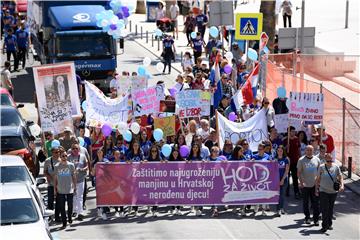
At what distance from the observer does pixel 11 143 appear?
2264cm

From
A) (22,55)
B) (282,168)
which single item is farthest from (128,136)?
(22,55)

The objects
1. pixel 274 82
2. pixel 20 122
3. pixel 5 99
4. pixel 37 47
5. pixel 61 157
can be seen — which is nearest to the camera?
pixel 61 157

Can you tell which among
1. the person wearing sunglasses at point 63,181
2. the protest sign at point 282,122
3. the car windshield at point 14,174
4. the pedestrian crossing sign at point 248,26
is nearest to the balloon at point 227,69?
the pedestrian crossing sign at point 248,26

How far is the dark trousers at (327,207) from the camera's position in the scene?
768 inches

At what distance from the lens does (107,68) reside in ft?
106

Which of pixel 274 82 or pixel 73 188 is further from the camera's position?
pixel 274 82

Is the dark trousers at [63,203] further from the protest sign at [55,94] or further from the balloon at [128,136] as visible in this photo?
the protest sign at [55,94]

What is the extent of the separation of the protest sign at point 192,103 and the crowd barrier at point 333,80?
2991 millimetres

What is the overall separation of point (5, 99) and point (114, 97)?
3.25 metres

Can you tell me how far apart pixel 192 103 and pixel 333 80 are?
8.86 metres

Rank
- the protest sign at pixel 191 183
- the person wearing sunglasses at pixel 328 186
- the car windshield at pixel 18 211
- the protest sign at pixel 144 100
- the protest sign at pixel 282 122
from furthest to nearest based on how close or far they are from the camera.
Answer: the protest sign at pixel 144 100 → the protest sign at pixel 282 122 → the protest sign at pixel 191 183 → the person wearing sunglasses at pixel 328 186 → the car windshield at pixel 18 211

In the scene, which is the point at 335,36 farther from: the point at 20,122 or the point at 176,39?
the point at 20,122

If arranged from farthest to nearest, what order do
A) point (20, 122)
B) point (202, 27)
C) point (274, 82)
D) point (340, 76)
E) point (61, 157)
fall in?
point (202, 27), point (340, 76), point (274, 82), point (20, 122), point (61, 157)

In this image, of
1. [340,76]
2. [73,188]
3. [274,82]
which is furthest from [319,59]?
[73,188]
